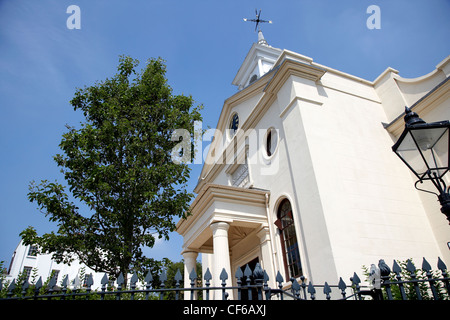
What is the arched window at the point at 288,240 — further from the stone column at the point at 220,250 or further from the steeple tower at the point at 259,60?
the steeple tower at the point at 259,60

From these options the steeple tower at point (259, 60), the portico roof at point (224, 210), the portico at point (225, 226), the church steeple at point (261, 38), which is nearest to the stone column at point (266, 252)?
the portico at point (225, 226)

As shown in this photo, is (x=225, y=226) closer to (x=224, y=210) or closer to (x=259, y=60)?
(x=224, y=210)

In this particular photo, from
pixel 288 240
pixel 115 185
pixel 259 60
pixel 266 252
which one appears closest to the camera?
pixel 115 185

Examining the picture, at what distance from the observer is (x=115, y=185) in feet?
24.2

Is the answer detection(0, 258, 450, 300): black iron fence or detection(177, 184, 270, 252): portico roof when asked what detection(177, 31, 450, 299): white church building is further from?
detection(0, 258, 450, 300): black iron fence

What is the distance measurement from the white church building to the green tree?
2.20 metres

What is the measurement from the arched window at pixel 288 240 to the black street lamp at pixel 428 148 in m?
6.67

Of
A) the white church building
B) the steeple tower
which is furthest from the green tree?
the steeple tower

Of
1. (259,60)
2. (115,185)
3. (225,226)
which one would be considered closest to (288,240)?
(225,226)

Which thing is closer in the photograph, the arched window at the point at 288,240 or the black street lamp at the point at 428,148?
the black street lamp at the point at 428,148

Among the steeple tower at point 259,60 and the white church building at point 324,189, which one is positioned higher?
the steeple tower at point 259,60

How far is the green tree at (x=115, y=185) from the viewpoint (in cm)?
702

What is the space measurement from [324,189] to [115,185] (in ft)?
20.5

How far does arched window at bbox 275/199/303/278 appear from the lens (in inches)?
385
